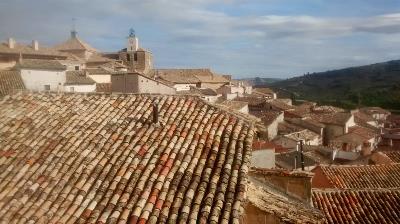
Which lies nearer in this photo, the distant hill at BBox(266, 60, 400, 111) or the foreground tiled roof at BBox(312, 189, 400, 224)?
the foreground tiled roof at BBox(312, 189, 400, 224)

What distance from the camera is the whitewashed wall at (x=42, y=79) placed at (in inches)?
1414

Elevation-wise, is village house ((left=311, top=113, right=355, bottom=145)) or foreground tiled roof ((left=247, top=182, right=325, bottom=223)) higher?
foreground tiled roof ((left=247, top=182, right=325, bottom=223))

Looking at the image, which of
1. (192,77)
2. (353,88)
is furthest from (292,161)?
(353,88)

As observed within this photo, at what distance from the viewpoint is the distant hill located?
3607 inches

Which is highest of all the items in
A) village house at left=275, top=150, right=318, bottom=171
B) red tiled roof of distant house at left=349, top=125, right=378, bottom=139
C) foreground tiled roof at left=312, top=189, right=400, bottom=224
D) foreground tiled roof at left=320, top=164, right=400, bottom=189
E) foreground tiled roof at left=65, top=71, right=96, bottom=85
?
foreground tiled roof at left=65, top=71, right=96, bottom=85

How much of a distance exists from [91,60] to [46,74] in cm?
2439

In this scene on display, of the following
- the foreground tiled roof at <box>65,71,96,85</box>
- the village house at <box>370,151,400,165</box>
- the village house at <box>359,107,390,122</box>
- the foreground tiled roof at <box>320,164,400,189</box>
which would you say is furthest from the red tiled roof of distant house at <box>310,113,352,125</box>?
the foreground tiled roof at <box>320,164,400,189</box>

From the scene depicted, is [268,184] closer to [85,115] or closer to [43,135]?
[85,115]

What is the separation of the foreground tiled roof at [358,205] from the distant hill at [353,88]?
72.5 metres

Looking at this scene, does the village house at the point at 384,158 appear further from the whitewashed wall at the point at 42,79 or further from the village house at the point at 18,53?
the village house at the point at 18,53

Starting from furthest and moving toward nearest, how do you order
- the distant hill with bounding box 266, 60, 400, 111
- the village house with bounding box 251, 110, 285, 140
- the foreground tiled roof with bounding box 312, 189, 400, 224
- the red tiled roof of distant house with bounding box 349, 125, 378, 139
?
the distant hill with bounding box 266, 60, 400, 111 → the red tiled roof of distant house with bounding box 349, 125, 378, 139 → the village house with bounding box 251, 110, 285, 140 → the foreground tiled roof with bounding box 312, 189, 400, 224

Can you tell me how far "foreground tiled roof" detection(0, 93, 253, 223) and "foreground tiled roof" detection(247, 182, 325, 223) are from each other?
77 centimetres

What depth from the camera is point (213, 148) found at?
8172mm

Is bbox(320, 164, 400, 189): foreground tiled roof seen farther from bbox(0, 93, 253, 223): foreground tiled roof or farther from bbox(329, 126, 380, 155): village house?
bbox(329, 126, 380, 155): village house
